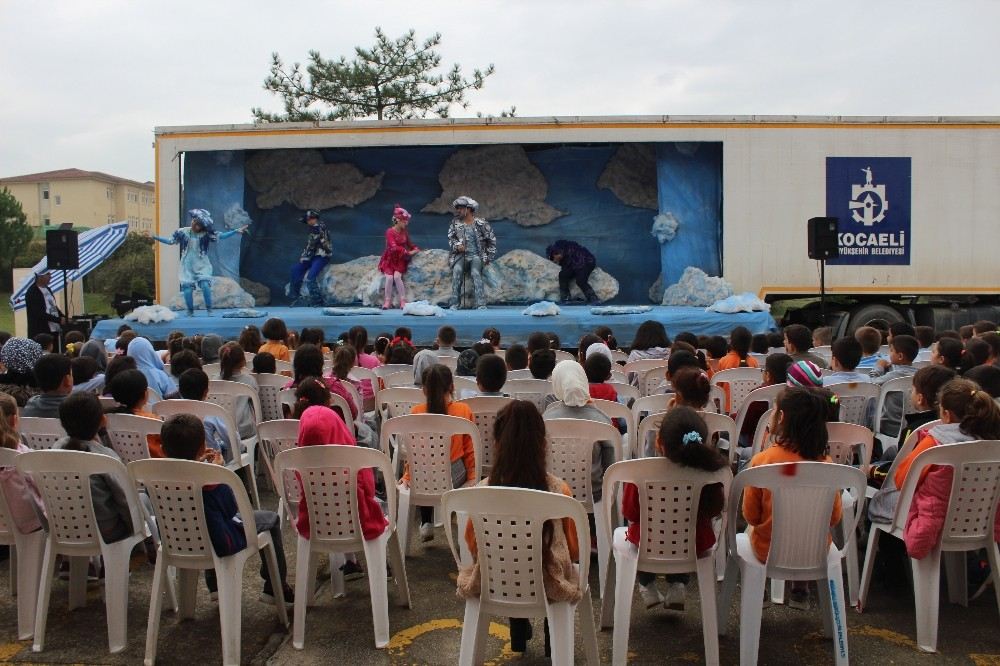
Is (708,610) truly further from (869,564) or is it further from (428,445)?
(428,445)

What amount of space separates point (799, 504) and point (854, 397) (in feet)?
6.98

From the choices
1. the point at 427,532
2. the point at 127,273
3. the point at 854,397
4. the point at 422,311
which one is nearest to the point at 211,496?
the point at 427,532

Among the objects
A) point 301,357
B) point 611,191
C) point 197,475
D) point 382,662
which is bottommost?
point 382,662

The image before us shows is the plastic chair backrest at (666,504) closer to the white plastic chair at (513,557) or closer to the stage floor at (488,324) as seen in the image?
the white plastic chair at (513,557)

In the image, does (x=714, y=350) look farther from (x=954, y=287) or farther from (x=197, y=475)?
(x=954, y=287)

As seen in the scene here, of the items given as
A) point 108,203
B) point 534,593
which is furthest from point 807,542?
point 108,203

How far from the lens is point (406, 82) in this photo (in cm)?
2384

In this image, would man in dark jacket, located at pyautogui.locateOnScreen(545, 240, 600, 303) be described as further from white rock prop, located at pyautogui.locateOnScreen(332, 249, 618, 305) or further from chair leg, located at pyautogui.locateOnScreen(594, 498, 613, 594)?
chair leg, located at pyautogui.locateOnScreen(594, 498, 613, 594)

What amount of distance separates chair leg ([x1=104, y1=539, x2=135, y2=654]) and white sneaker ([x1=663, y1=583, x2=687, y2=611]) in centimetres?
219

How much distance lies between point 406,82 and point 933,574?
22307mm

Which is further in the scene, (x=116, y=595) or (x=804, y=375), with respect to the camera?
(x=804, y=375)

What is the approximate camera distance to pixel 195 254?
12.6 m

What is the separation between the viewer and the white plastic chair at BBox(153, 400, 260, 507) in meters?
4.57

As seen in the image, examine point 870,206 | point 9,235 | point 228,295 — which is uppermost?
point 9,235
